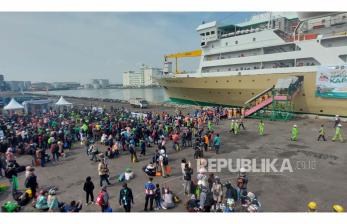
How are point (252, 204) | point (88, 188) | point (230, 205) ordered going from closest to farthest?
1. point (252, 204)
2. point (230, 205)
3. point (88, 188)

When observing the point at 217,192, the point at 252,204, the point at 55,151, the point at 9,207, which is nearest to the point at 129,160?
the point at 55,151

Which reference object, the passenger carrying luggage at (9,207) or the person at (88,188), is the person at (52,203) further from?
the passenger carrying luggage at (9,207)

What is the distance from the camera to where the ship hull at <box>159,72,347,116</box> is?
2331cm

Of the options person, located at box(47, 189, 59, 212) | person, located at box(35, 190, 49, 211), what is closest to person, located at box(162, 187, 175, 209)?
person, located at box(47, 189, 59, 212)

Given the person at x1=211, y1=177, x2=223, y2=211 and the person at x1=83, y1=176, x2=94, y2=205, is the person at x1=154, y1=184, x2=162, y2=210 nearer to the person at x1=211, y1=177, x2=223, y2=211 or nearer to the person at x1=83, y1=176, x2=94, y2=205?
the person at x1=211, y1=177, x2=223, y2=211

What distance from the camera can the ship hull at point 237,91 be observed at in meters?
23.3

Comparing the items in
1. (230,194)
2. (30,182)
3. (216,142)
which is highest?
(216,142)

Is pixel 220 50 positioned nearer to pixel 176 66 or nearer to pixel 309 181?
pixel 176 66

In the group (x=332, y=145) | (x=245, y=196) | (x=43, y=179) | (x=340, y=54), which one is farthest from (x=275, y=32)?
(x=43, y=179)

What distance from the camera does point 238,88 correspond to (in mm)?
28984

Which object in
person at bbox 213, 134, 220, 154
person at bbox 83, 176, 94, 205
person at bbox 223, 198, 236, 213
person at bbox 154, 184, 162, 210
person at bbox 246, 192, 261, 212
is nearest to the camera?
person at bbox 246, 192, 261, 212

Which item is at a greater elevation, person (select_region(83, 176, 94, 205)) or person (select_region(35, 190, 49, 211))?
person (select_region(83, 176, 94, 205))

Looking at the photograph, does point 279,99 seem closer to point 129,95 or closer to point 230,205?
point 230,205

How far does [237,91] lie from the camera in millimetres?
29250
